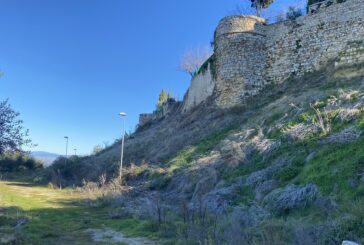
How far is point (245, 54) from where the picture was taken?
22.6 metres

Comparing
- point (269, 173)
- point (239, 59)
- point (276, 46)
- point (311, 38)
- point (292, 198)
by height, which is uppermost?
point (276, 46)

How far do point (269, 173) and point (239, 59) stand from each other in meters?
12.8

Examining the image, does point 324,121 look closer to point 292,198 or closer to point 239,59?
point 292,198

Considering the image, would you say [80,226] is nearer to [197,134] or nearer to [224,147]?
[224,147]

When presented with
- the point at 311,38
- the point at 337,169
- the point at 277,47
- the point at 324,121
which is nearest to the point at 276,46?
the point at 277,47

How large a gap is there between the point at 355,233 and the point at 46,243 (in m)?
6.59

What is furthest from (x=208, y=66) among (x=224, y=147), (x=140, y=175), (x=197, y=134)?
(x=224, y=147)

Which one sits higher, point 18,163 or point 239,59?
point 239,59

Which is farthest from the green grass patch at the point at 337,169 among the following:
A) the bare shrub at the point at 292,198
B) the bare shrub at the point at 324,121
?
the bare shrub at the point at 324,121

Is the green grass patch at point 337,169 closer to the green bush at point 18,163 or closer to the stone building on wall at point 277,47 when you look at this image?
the stone building on wall at point 277,47

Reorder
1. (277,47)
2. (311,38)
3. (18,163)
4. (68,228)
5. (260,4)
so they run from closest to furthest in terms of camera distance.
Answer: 1. (68,228)
2. (311,38)
3. (277,47)
4. (260,4)
5. (18,163)

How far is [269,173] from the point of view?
11.0 metres

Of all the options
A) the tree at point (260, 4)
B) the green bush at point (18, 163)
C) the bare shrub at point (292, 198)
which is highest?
the tree at point (260, 4)

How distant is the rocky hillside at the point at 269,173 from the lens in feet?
23.9
